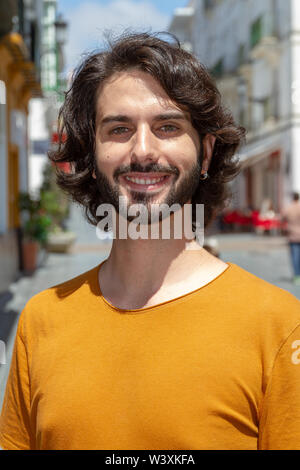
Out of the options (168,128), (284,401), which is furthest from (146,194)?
(284,401)

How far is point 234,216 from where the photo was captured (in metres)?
27.3

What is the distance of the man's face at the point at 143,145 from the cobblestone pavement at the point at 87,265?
12.5 ft

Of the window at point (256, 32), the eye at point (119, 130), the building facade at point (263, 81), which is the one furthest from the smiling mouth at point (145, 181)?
the window at point (256, 32)

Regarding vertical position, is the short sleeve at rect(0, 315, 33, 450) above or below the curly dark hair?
below

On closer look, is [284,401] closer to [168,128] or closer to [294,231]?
[168,128]

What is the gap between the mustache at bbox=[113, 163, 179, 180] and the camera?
1.86m

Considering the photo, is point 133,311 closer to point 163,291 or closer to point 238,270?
point 163,291

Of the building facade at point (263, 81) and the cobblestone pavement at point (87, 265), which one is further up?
the building facade at point (263, 81)

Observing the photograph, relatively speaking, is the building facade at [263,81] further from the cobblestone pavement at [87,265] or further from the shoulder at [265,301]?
the shoulder at [265,301]

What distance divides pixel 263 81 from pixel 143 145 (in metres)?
30.3

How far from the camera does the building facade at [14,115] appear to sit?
12221mm

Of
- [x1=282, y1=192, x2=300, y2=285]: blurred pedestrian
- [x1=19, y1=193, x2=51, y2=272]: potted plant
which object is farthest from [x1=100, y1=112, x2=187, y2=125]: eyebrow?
[x1=19, y1=193, x2=51, y2=272]: potted plant

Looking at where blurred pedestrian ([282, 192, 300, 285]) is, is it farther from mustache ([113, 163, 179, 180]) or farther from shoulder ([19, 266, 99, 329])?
mustache ([113, 163, 179, 180])

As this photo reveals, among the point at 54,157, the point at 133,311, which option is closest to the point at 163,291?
the point at 133,311
